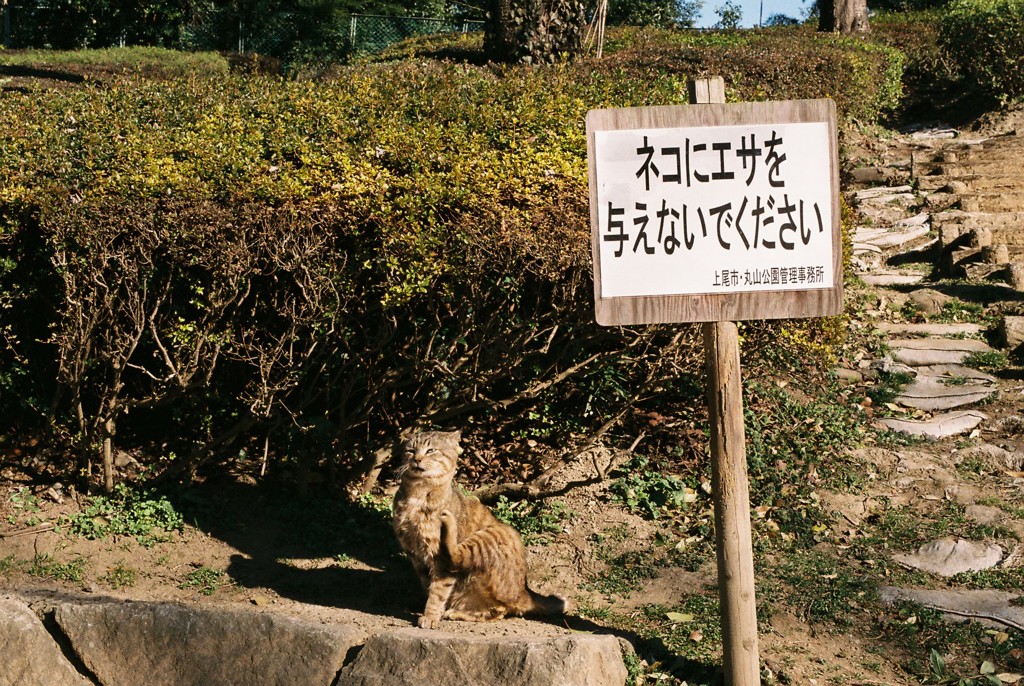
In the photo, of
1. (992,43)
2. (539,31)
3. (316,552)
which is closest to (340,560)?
(316,552)

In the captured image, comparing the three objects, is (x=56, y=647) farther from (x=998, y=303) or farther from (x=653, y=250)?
(x=998, y=303)

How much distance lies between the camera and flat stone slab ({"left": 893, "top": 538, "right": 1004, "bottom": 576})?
5.98 metres

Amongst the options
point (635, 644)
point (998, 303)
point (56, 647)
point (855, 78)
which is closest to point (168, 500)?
point (56, 647)

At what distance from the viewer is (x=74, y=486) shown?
20.7 ft

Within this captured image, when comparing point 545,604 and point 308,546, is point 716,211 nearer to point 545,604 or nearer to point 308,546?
point 545,604

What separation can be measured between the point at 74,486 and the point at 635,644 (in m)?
3.52

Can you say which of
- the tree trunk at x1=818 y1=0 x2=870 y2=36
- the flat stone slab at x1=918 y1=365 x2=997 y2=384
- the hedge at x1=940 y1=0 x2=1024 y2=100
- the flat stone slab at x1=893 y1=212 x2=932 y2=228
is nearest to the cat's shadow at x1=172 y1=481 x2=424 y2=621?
the flat stone slab at x1=918 y1=365 x2=997 y2=384

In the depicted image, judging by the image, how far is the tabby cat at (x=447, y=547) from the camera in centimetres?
509

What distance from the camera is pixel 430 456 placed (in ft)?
16.9

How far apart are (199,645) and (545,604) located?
1709mm

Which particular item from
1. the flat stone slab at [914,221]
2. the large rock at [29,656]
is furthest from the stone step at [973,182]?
the large rock at [29,656]

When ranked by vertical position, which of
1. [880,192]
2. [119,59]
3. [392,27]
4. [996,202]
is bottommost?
[996,202]

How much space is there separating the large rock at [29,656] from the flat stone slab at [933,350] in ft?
21.5

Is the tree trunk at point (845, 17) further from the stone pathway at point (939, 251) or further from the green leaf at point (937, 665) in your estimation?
the green leaf at point (937, 665)
